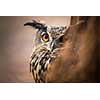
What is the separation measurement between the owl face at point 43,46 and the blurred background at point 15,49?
46mm

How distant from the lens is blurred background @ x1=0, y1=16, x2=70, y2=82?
1.87 metres

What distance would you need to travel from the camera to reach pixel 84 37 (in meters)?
1.89

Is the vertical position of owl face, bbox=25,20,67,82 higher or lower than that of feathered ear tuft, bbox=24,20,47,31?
lower

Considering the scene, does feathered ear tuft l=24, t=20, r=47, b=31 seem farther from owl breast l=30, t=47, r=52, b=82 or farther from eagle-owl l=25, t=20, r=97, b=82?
owl breast l=30, t=47, r=52, b=82

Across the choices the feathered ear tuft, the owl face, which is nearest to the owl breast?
the owl face

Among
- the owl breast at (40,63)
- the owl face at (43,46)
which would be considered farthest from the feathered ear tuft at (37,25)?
the owl breast at (40,63)

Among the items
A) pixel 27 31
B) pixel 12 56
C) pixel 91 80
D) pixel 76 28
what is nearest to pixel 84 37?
pixel 76 28

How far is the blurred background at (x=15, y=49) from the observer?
1.87m

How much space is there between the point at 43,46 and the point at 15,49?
10.1 inches

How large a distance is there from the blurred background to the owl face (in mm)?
46

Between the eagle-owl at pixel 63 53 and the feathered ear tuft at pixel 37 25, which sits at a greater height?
the feathered ear tuft at pixel 37 25

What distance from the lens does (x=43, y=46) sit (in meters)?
1.91

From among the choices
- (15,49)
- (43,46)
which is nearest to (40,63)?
(43,46)

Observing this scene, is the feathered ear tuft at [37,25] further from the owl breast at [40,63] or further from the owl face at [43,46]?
the owl breast at [40,63]
